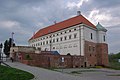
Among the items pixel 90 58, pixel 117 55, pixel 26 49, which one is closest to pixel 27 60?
pixel 26 49

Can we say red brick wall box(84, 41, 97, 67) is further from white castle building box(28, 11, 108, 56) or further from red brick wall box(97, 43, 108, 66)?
red brick wall box(97, 43, 108, 66)

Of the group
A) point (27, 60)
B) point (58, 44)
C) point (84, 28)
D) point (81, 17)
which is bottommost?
point (27, 60)

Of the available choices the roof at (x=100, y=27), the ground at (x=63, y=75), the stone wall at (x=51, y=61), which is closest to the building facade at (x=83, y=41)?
the roof at (x=100, y=27)

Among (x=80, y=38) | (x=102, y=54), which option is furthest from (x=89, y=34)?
(x=102, y=54)

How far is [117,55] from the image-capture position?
110 meters

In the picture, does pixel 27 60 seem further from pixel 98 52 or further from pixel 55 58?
pixel 98 52

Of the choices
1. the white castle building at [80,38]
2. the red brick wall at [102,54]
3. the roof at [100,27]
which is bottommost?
the red brick wall at [102,54]

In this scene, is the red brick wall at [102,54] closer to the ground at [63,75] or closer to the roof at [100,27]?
the roof at [100,27]

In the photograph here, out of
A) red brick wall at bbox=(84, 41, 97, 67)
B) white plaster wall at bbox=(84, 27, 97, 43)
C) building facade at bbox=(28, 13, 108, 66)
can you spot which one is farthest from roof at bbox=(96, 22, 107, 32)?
red brick wall at bbox=(84, 41, 97, 67)

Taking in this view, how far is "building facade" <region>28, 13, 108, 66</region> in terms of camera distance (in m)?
61.4

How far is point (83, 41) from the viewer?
198ft

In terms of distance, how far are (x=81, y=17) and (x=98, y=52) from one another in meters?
13.4

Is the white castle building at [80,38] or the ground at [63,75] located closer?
the ground at [63,75]

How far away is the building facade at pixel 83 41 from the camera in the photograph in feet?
202
